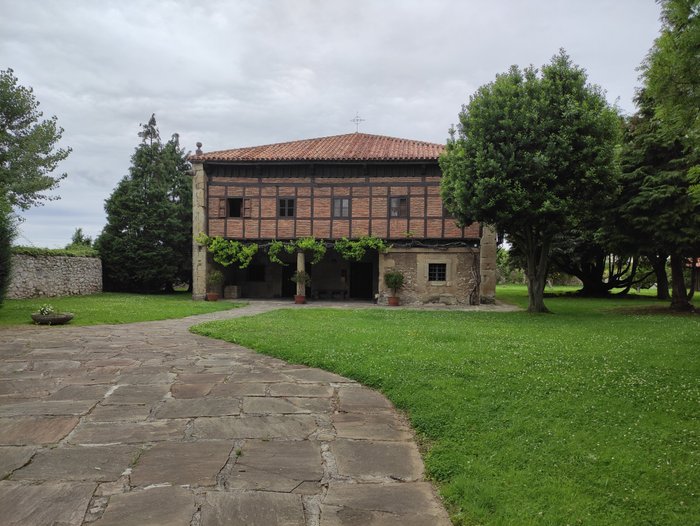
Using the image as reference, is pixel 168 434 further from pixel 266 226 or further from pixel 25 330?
pixel 266 226

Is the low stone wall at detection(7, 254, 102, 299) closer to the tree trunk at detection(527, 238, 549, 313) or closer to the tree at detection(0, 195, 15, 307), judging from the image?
the tree at detection(0, 195, 15, 307)

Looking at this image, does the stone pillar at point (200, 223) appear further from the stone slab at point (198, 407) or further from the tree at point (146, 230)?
the stone slab at point (198, 407)

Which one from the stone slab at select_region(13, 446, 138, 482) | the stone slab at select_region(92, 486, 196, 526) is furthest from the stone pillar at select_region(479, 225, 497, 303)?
the stone slab at select_region(92, 486, 196, 526)

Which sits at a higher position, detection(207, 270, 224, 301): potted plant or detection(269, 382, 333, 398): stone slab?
detection(207, 270, 224, 301): potted plant

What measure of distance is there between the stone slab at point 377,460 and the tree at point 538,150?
34.4ft

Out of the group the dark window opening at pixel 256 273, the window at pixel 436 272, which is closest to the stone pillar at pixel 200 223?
the dark window opening at pixel 256 273

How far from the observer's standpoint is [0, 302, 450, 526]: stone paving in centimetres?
281

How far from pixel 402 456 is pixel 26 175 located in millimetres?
24812

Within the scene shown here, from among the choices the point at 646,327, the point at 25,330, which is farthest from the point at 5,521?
the point at 646,327

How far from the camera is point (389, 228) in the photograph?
A: 2064 cm

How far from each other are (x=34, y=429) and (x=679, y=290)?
19.9 meters

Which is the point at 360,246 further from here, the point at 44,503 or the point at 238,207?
the point at 44,503

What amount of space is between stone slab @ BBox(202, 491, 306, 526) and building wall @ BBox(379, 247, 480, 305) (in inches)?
699

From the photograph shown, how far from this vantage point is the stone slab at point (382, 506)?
2.74m
